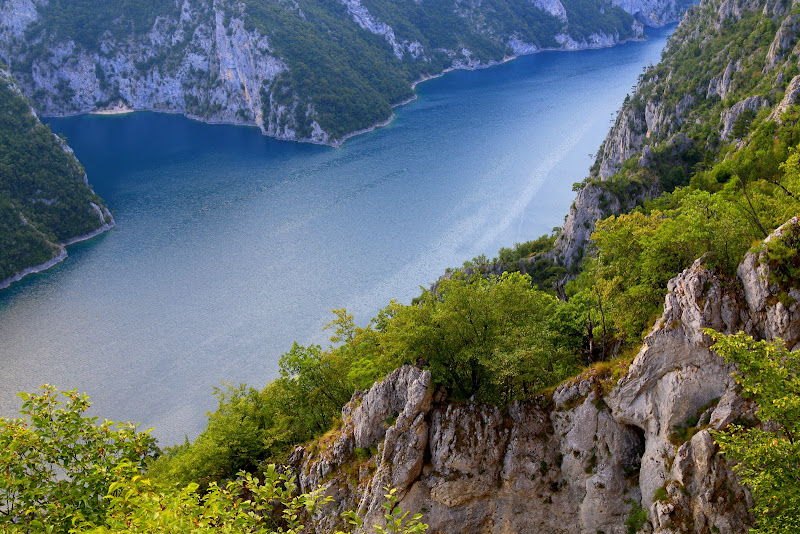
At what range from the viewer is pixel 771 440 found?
13.2 m

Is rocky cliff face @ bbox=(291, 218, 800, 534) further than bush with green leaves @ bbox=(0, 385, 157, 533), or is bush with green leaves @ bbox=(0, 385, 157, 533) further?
rocky cliff face @ bbox=(291, 218, 800, 534)

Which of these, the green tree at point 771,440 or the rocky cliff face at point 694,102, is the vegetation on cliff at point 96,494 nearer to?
the green tree at point 771,440

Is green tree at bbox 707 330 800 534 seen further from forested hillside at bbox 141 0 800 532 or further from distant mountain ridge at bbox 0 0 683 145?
distant mountain ridge at bbox 0 0 683 145

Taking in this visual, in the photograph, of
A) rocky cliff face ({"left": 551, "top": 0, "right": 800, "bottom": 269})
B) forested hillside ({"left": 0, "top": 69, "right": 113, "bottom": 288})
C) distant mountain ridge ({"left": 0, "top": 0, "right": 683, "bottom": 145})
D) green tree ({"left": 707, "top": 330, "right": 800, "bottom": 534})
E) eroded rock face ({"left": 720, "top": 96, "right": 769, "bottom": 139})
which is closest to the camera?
green tree ({"left": 707, "top": 330, "right": 800, "bottom": 534})

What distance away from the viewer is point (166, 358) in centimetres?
6675

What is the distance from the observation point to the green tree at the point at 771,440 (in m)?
13.0

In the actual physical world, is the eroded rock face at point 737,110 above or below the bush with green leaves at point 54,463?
below

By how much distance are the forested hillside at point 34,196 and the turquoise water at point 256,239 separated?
4.69 meters

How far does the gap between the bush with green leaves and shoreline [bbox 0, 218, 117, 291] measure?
9119cm

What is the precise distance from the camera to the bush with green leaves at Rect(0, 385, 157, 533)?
11.6 metres

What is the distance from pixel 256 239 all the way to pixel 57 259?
33445 millimetres

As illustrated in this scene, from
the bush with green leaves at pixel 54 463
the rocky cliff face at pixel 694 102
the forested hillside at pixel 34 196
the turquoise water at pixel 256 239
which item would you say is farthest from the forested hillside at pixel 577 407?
the forested hillside at pixel 34 196

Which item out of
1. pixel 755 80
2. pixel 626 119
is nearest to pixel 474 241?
pixel 626 119

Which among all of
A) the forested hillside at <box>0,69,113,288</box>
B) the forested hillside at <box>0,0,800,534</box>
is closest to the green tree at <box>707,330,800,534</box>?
the forested hillside at <box>0,0,800,534</box>
